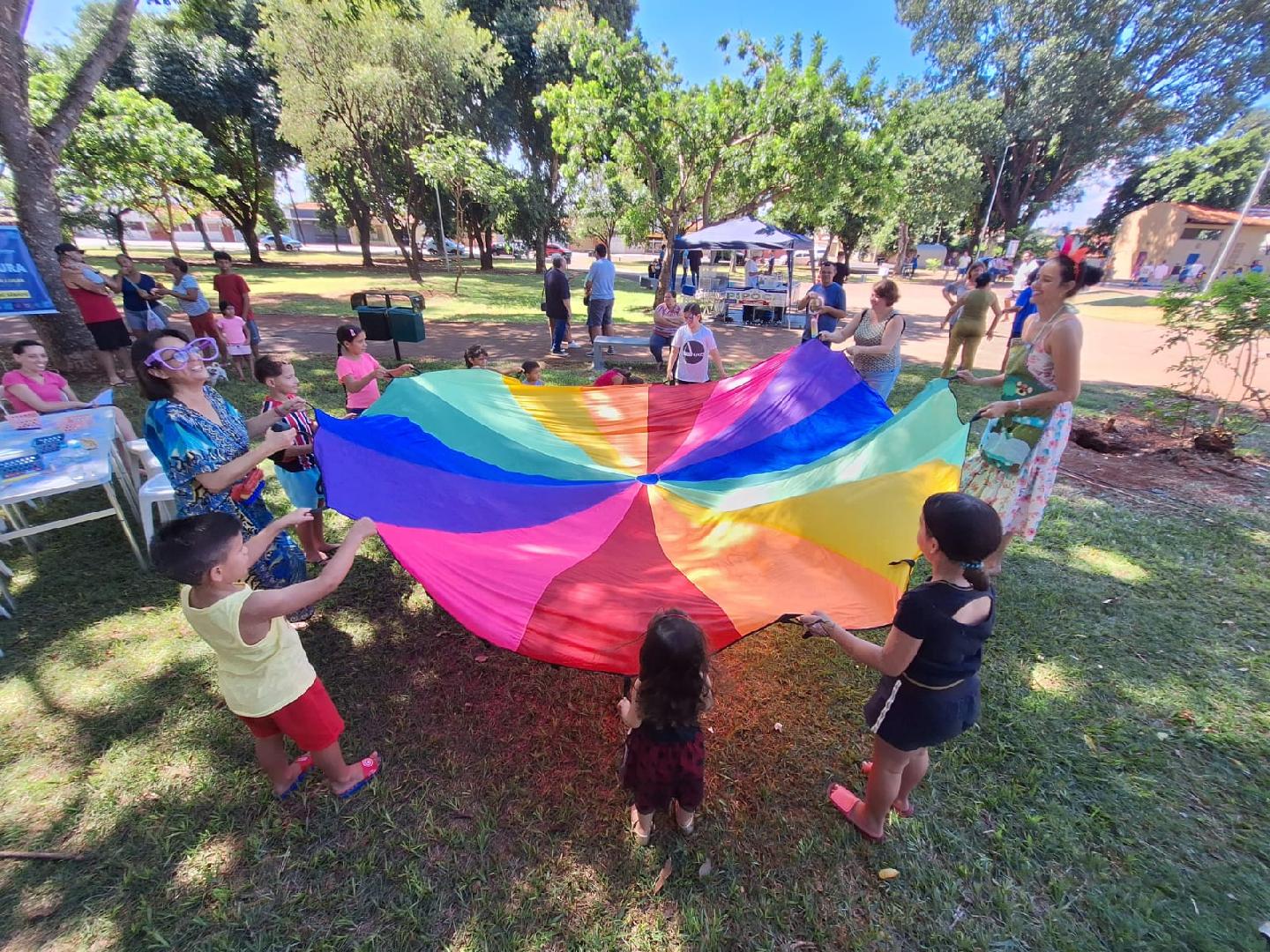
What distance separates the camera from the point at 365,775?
2209 millimetres

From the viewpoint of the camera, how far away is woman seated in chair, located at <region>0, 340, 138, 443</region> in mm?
3512

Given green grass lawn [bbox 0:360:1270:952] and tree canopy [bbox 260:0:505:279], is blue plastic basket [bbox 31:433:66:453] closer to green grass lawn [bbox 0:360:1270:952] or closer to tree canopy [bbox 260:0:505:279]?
green grass lawn [bbox 0:360:1270:952]

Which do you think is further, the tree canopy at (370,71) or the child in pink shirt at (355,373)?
the tree canopy at (370,71)

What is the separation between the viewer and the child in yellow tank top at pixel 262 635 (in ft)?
5.25

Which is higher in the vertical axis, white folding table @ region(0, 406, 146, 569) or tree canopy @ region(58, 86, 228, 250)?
tree canopy @ region(58, 86, 228, 250)

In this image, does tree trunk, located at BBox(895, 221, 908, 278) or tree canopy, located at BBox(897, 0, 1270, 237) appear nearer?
tree canopy, located at BBox(897, 0, 1270, 237)

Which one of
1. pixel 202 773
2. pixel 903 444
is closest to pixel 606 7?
pixel 903 444

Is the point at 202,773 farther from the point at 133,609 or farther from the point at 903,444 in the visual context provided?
the point at 903,444

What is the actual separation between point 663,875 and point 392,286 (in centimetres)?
1969

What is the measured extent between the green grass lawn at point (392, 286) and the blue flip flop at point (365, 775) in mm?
11372

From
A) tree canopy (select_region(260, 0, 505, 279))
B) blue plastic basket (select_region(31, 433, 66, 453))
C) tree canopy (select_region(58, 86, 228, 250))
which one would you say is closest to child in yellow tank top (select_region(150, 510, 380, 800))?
blue plastic basket (select_region(31, 433, 66, 453))

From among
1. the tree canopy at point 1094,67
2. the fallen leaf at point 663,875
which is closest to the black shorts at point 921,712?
the fallen leaf at point 663,875

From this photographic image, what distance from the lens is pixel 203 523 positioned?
5.29ft

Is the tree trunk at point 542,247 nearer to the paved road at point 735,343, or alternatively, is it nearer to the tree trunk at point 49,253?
the paved road at point 735,343
